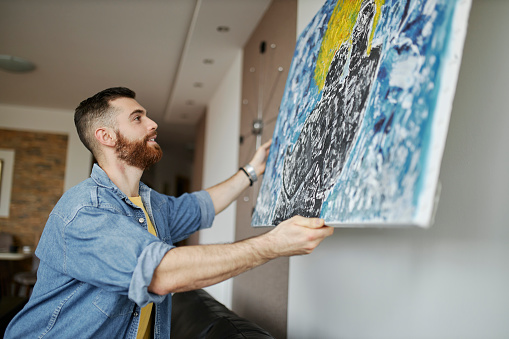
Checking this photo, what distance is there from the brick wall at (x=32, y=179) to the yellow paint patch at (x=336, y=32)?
22.4 ft

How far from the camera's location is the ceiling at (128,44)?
3.46 m

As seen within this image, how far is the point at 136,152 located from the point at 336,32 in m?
0.86

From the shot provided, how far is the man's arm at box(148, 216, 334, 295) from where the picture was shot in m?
1.01

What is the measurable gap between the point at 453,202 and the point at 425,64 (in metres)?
0.43

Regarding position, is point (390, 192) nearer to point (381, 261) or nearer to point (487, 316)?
point (487, 316)

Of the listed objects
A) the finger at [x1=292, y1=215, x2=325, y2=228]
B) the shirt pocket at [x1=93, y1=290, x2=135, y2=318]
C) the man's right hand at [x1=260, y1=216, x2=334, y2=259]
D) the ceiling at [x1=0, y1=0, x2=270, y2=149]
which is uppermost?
the ceiling at [x1=0, y1=0, x2=270, y2=149]

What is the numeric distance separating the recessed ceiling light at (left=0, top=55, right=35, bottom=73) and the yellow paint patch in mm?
4505

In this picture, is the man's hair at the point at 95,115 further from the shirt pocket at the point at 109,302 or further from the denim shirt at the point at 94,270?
the shirt pocket at the point at 109,302

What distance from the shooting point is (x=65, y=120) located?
7.43 m

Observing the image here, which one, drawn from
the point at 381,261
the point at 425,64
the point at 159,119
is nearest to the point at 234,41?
the point at 381,261

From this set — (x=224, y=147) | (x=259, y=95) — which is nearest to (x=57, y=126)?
(x=224, y=147)

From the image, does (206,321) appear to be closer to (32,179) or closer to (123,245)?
(123,245)

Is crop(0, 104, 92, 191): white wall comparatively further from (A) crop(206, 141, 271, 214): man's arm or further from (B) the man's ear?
(B) the man's ear

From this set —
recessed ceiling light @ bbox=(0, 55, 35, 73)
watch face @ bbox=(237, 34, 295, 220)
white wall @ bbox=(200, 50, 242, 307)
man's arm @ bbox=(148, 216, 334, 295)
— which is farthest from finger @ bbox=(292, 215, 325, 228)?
recessed ceiling light @ bbox=(0, 55, 35, 73)
